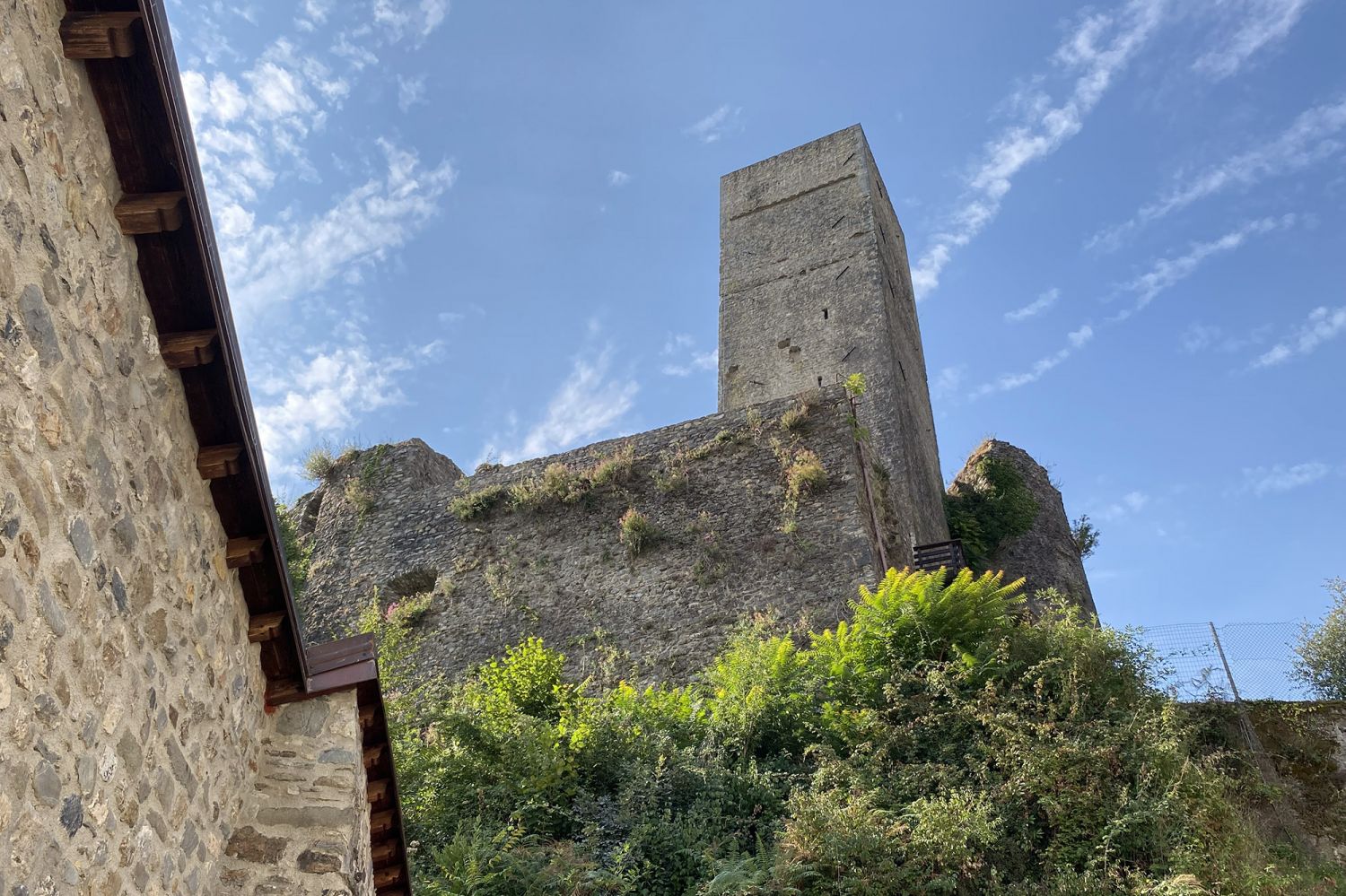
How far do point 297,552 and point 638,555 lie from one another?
6165 mm

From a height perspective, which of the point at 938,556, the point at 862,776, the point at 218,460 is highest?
the point at 938,556

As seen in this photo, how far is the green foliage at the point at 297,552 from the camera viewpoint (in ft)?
49.8

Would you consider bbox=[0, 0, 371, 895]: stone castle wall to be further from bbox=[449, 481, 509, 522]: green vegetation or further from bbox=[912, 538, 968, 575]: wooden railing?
bbox=[912, 538, 968, 575]: wooden railing

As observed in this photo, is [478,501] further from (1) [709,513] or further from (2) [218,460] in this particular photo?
(2) [218,460]

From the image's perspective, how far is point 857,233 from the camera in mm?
18609

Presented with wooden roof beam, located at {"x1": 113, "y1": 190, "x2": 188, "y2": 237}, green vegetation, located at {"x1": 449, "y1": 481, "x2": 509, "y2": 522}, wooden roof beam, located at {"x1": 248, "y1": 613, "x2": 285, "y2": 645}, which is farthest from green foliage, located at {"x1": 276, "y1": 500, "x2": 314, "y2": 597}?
wooden roof beam, located at {"x1": 113, "y1": 190, "x2": 188, "y2": 237}

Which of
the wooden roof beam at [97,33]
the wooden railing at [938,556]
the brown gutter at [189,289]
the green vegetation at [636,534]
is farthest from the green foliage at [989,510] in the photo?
the wooden roof beam at [97,33]

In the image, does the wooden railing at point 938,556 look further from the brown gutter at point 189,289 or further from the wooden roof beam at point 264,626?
the wooden roof beam at point 264,626

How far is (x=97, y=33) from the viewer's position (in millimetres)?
2969

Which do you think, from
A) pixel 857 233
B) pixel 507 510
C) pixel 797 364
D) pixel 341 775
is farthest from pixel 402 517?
pixel 341 775

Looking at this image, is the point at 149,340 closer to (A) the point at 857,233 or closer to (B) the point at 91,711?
(B) the point at 91,711

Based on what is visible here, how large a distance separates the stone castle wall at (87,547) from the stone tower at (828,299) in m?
12.4

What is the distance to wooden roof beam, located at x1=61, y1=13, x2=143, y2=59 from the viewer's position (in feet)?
9.71

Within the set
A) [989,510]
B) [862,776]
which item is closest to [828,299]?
[989,510]
